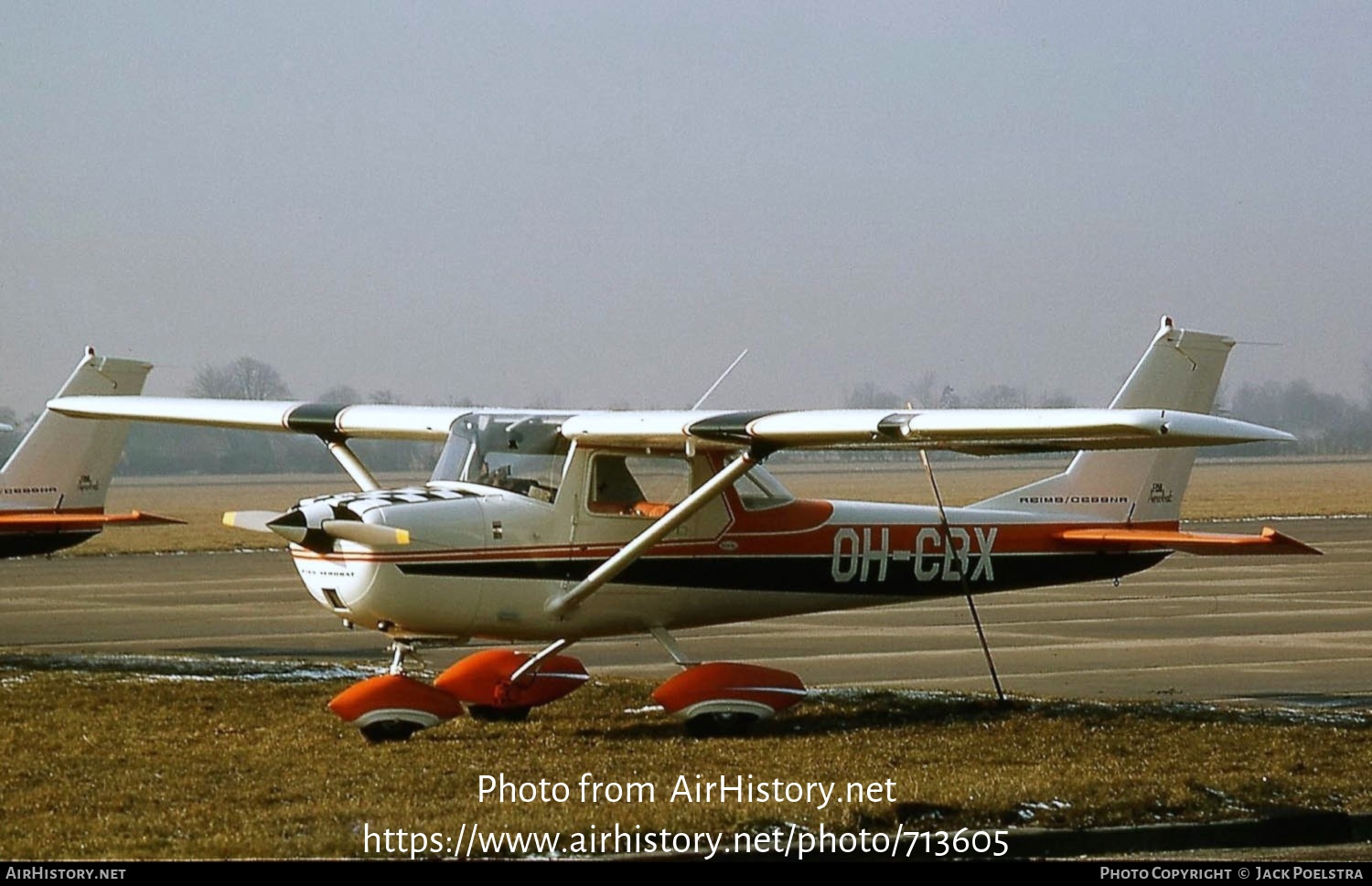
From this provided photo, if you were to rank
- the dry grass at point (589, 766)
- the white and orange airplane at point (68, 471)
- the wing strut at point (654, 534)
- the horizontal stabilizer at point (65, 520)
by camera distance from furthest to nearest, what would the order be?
the white and orange airplane at point (68, 471)
the horizontal stabilizer at point (65, 520)
the wing strut at point (654, 534)
the dry grass at point (589, 766)

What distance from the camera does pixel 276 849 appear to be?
752 cm

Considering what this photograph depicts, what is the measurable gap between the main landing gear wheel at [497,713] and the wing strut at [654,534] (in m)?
0.83

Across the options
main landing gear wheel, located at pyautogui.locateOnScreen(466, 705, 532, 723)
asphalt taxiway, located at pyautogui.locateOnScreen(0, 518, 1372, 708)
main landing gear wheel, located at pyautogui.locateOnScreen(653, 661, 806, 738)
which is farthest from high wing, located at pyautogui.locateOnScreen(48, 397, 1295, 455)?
asphalt taxiway, located at pyautogui.locateOnScreen(0, 518, 1372, 708)

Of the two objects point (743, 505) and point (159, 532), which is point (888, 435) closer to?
point (743, 505)

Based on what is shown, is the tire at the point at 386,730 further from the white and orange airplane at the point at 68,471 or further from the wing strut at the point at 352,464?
the white and orange airplane at the point at 68,471

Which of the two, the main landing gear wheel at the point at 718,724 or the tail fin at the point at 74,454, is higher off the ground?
the tail fin at the point at 74,454

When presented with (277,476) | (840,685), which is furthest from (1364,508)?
(277,476)

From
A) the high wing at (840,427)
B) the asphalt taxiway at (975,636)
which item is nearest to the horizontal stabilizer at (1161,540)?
the asphalt taxiway at (975,636)

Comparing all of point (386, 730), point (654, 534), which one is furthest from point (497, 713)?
point (654, 534)

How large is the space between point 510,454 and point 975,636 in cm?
791

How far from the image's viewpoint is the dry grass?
8.17m

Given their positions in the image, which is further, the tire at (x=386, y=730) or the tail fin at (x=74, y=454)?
the tail fin at (x=74, y=454)

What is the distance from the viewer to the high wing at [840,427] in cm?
942

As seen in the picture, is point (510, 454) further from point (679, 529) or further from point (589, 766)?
point (589, 766)
